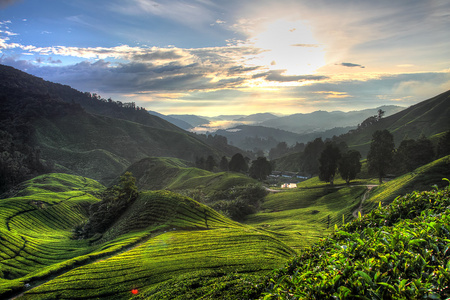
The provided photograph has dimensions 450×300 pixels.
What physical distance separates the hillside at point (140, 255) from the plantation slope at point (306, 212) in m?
11.8

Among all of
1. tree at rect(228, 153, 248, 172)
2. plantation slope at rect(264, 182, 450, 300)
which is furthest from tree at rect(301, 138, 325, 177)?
plantation slope at rect(264, 182, 450, 300)

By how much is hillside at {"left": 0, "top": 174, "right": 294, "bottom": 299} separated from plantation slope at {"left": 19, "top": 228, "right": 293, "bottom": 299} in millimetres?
77

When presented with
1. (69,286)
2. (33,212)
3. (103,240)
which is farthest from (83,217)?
(69,286)

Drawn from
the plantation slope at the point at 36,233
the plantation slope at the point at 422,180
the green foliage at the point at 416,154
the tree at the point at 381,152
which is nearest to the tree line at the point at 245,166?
the tree at the point at 381,152

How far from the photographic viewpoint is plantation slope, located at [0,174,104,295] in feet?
81.9

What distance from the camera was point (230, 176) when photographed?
347 ft

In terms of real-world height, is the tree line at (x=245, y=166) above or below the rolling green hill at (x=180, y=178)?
above

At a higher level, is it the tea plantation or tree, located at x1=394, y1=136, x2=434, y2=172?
tree, located at x1=394, y1=136, x2=434, y2=172

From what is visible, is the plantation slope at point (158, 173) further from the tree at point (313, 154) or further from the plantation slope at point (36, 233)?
the plantation slope at point (36, 233)

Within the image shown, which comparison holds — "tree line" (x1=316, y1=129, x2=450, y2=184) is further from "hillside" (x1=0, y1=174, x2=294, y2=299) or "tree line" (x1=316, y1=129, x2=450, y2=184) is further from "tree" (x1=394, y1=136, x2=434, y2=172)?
"hillside" (x1=0, y1=174, x2=294, y2=299)

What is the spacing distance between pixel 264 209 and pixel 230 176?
121ft

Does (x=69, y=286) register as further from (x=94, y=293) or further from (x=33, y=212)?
(x=33, y=212)

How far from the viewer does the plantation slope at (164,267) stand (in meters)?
17.5

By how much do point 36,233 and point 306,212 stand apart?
52.3 metres
